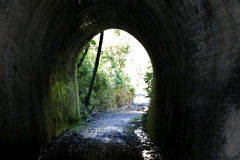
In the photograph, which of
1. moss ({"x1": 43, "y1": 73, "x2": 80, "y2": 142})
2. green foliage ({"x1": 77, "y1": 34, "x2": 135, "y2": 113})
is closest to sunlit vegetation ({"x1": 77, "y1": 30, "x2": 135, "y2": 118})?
green foliage ({"x1": 77, "y1": 34, "x2": 135, "y2": 113})

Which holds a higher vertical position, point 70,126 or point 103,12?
point 103,12

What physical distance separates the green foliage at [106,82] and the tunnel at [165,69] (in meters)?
6.48

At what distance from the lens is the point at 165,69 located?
525cm

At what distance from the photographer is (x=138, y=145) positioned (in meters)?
6.09

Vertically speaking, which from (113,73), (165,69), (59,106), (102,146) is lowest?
(102,146)

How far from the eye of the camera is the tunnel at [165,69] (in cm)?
259

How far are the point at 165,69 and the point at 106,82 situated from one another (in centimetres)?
1063

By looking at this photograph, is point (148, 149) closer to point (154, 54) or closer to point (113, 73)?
point (154, 54)

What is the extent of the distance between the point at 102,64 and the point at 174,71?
1243 centimetres

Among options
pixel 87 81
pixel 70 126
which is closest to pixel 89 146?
pixel 70 126

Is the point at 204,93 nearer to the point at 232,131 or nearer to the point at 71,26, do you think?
the point at 232,131

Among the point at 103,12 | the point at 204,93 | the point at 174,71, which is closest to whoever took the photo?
the point at 204,93

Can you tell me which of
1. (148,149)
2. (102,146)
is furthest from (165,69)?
(102,146)

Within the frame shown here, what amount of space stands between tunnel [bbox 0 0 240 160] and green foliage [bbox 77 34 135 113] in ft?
21.3
